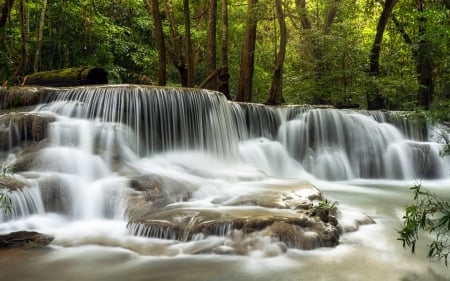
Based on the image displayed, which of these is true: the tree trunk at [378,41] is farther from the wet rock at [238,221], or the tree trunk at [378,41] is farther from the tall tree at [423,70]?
the wet rock at [238,221]

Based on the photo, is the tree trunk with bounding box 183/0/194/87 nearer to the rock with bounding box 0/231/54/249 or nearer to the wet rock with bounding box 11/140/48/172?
the wet rock with bounding box 11/140/48/172

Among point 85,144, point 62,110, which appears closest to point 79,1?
point 62,110

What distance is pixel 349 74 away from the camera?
54.0 ft

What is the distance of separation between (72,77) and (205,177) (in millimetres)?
4948

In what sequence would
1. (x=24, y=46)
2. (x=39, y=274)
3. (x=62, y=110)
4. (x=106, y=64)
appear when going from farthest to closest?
(x=106, y=64), (x=24, y=46), (x=62, y=110), (x=39, y=274)

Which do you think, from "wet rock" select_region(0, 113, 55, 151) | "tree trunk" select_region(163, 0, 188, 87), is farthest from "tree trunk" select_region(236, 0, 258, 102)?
"wet rock" select_region(0, 113, 55, 151)

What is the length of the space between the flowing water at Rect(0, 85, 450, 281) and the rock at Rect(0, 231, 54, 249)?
13 cm

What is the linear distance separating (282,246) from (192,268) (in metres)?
1.07

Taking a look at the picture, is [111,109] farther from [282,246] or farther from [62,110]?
[282,246]

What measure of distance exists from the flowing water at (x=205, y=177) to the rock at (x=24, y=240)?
0.43 ft

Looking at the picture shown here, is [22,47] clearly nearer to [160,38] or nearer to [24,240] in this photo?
[160,38]

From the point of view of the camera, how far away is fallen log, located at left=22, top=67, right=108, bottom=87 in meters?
10.9

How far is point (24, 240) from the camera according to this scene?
5.14 meters

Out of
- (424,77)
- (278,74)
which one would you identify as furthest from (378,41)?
(278,74)
